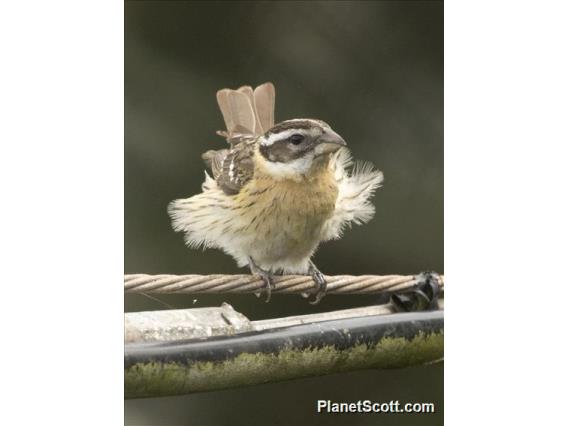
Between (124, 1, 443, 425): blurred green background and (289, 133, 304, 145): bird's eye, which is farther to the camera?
(289, 133, 304, 145): bird's eye

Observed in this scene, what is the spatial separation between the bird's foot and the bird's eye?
2.01 ft

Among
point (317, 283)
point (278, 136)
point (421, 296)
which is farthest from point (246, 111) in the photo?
point (421, 296)

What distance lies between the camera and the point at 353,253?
419 cm

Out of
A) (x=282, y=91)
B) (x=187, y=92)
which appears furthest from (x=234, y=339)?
(x=282, y=91)

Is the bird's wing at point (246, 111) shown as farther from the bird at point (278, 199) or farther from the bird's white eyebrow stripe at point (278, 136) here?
the bird's white eyebrow stripe at point (278, 136)

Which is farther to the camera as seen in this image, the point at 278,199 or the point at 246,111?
the point at 246,111

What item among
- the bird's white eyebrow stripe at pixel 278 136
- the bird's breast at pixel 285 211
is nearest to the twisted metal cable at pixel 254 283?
the bird's breast at pixel 285 211

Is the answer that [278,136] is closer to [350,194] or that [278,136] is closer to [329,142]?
[329,142]

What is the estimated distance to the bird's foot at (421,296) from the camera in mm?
3291

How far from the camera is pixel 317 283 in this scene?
11.6 feet

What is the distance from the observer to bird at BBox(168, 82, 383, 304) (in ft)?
11.4

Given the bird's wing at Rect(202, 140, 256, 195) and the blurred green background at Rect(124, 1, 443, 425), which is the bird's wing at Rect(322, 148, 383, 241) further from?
the bird's wing at Rect(202, 140, 256, 195)

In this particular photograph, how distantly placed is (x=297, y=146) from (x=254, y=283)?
0.50 metres

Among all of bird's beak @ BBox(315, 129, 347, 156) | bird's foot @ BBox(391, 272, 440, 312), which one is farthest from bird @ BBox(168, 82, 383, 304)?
bird's foot @ BBox(391, 272, 440, 312)
